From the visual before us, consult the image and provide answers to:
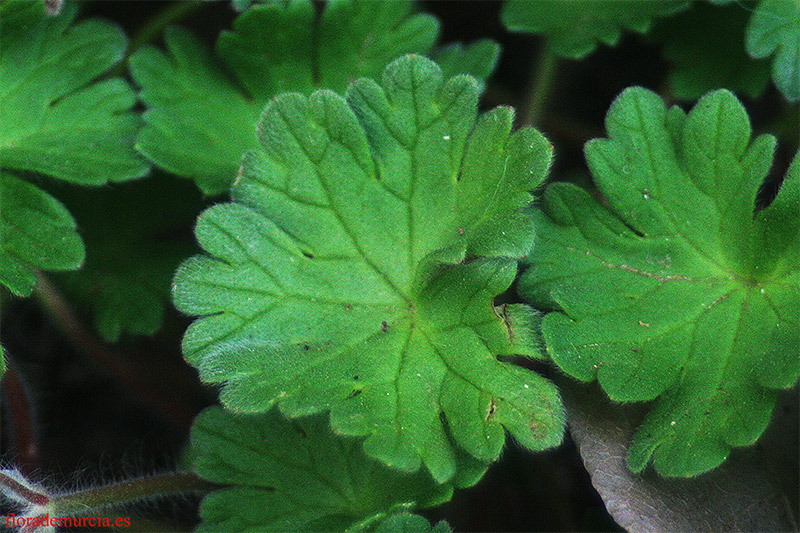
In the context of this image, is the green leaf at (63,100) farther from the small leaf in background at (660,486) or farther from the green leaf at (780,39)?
the green leaf at (780,39)

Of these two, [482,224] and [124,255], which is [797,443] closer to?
[482,224]

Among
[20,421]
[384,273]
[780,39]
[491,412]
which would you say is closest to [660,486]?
[491,412]

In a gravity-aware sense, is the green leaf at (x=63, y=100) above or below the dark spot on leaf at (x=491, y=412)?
above

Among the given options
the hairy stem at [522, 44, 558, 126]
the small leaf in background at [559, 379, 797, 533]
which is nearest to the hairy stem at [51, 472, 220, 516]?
the small leaf in background at [559, 379, 797, 533]

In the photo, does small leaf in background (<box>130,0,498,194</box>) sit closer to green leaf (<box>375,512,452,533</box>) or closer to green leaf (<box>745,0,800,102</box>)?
green leaf (<box>745,0,800,102</box>)

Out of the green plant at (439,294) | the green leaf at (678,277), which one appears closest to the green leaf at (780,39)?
the green plant at (439,294)

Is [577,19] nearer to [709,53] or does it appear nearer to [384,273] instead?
[709,53]
